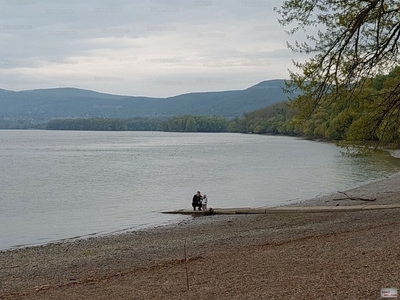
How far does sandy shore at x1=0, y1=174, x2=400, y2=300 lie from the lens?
9391 mm

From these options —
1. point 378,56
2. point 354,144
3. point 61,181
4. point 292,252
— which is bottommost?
point 61,181

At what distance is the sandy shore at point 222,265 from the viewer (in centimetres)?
939

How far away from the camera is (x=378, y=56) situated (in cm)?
1752

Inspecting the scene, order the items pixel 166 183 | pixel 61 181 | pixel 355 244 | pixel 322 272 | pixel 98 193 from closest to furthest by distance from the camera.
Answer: pixel 322 272 → pixel 355 244 → pixel 98 193 → pixel 166 183 → pixel 61 181

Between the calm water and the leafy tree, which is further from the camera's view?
the calm water

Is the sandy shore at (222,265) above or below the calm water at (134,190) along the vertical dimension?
above

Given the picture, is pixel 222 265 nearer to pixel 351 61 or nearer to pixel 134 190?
pixel 351 61

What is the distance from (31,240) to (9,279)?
9699mm

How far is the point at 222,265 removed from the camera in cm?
1256

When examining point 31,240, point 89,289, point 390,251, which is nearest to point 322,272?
point 390,251

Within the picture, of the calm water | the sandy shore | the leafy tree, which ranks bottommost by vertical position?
the calm water

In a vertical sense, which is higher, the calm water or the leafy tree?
the leafy tree

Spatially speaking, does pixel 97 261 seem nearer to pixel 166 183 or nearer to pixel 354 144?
pixel 354 144

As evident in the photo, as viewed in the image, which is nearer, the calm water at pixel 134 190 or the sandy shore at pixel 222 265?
the sandy shore at pixel 222 265
